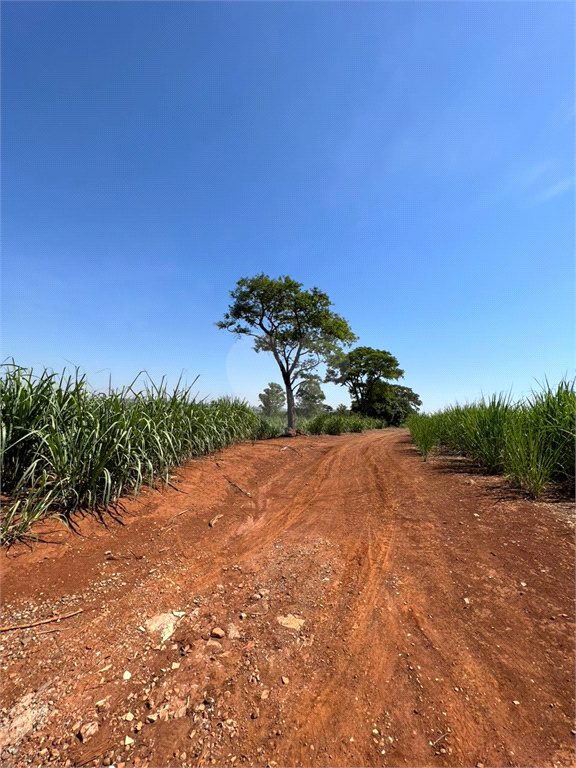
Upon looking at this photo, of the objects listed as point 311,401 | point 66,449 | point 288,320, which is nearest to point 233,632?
point 66,449

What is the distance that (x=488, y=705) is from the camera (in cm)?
133

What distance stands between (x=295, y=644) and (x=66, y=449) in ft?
8.57

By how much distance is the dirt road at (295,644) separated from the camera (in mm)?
1212

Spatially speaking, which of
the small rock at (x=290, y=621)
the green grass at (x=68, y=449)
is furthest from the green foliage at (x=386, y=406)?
the small rock at (x=290, y=621)

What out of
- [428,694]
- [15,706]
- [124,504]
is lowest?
[15,706]

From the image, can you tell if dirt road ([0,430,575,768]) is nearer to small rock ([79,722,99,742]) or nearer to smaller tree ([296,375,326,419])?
small rock ([79,722,99,742])

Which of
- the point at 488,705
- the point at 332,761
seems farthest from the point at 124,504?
the point at 488,705

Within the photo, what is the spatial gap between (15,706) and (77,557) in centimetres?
119

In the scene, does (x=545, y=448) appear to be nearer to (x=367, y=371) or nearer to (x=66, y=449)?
(x=66, y=449)

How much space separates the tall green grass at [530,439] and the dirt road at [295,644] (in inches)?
21.8

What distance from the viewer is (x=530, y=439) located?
3846 millimetres

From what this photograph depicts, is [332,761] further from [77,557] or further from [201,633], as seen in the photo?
[77,557]

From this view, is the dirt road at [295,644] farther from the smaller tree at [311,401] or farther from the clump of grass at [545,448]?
the smaller tree at [311,401]

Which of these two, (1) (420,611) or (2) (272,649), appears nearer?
(2) (272,649)
